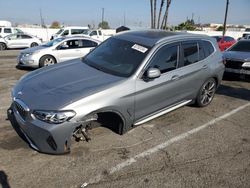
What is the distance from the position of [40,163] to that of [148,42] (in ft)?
8.65

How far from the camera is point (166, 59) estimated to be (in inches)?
175

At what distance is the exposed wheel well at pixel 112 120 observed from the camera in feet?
12.3

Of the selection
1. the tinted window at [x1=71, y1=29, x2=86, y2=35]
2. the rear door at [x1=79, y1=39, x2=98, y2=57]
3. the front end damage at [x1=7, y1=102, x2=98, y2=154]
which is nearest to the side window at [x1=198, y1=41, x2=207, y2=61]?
the front end damage at [x1=7, y1=102, x2=98, y2=154]

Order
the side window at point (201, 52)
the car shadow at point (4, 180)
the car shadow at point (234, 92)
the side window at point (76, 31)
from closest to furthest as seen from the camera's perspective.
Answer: the car shadow at point (4, 180) < the side window at point (201, 52) < the car shadow at point (234, 92) < the side window at point (76, 31)

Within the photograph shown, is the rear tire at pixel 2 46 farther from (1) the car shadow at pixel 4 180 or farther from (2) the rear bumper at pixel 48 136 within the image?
(1) the car shadow at pixel 4 180

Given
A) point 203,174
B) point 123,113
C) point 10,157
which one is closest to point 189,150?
point 203,174

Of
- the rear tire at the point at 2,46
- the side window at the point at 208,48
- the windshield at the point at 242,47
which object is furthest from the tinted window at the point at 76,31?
the side window at the point at 208,48

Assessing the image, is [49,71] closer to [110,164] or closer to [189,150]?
[110,164]

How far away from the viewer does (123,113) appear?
3.78m

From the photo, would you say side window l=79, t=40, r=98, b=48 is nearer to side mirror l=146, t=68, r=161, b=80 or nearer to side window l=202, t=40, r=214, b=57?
side window l=202, t=40, r=214, b=57

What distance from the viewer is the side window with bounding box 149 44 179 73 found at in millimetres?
4242

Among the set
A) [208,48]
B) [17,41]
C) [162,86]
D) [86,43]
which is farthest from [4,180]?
[17,41]

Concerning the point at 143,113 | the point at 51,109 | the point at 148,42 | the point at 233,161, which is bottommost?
the point at 233,161

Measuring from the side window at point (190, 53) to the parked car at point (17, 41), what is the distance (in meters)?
17.8
